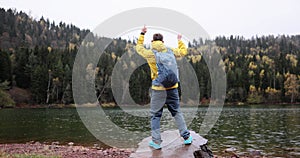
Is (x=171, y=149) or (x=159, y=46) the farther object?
(x=171, y=149)

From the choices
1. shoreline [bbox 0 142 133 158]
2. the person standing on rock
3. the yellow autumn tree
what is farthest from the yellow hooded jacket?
the yellow autumn tree

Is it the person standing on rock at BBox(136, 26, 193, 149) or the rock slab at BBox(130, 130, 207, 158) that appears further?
the rock slab at BBox(130, 130, 207, 158)

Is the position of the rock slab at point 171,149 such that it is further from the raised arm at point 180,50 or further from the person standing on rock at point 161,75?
the raised arm at point 180,50

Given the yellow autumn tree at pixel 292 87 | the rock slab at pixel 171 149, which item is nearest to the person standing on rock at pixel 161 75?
the rock slab at pixel 171 149

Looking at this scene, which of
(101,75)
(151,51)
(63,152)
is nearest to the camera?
(151,51)

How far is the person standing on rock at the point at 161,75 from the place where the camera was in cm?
762

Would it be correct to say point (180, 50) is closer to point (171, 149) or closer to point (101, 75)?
point (171, 149)

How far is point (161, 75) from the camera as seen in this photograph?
7.60 m

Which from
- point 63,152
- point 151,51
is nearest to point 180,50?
point 151,51

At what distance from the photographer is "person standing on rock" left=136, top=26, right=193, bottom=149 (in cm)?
762

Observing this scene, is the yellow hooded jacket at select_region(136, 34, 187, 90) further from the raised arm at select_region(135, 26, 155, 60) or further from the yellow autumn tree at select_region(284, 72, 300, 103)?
the yellow autumn tree at select_region(284, 72, 300, 103)

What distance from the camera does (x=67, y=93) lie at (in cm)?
9056

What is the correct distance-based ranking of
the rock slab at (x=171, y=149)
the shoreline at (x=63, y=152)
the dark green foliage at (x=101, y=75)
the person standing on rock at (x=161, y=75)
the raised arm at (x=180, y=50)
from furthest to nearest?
the dark green foliage at (x=101, y=75) < the shoreline at (x=63, y=152) < the raised arm at (x=180, y=50) < the rock slab at (x=171, y=149) < the person standing on rock at (x=161, y=75)

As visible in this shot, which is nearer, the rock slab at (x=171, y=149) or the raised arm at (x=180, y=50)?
the rock slab at (x=171, y=149)
